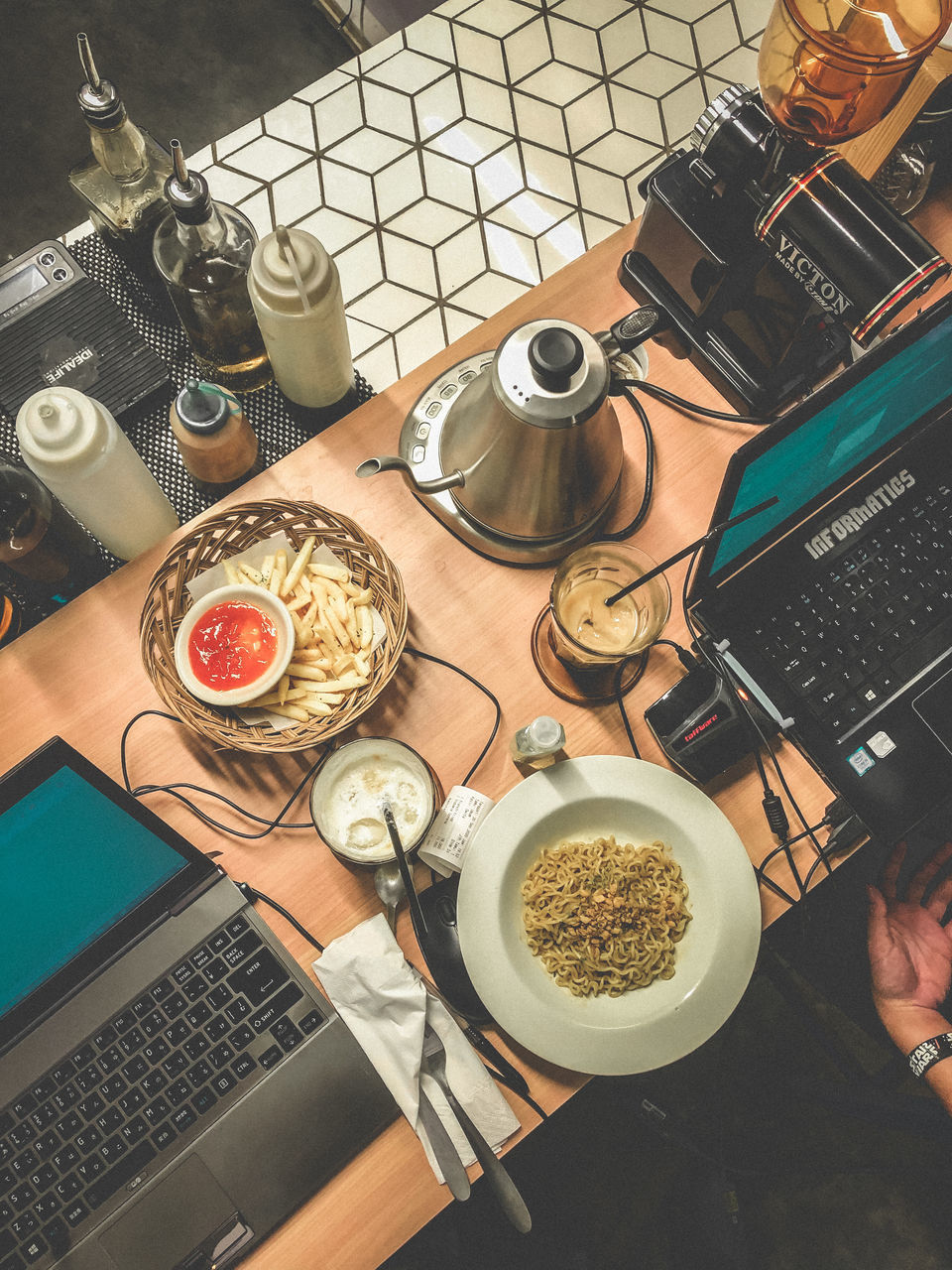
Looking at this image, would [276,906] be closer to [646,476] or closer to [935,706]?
[646,476]

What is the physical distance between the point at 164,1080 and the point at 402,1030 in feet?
0.84

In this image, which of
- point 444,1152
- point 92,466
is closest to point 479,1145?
point 444,1152

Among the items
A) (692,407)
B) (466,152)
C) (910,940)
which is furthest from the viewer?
(466,152)

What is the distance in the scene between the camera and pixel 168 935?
3.06 feet

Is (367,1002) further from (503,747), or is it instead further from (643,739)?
(643,739)

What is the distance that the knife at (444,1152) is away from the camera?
0.89m

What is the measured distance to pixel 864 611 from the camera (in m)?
1.05

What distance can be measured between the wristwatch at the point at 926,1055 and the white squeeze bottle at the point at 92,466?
124cm

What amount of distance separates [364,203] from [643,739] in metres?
1.40

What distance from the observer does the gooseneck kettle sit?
83 centimetres

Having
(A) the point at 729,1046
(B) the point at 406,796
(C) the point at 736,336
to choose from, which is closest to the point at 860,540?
(C) the point at 736,336

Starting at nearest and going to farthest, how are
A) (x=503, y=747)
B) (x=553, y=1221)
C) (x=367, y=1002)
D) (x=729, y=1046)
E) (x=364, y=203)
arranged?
(x=367, y=1002) < (x=503, y=747) < (x=553, y=1221) < (x=729, y=1046) < (x=364, y=203)

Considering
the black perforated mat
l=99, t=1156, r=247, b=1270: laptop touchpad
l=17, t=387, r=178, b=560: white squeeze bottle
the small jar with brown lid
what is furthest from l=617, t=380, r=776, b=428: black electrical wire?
l=99, t=1156, r=247, b=1270: laptop touchpad

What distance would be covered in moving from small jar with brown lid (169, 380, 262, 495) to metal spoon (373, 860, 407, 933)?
0.50m
